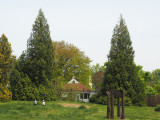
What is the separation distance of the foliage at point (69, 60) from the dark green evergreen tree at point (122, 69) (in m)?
21.5

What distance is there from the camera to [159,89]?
4153cm

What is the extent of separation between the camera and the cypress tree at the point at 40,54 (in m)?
35.0

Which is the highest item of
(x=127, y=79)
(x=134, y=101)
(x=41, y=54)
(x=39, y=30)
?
(x=39, y=30)

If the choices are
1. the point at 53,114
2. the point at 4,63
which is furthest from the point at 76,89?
the point at 53,114

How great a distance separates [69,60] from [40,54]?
77.4 feet

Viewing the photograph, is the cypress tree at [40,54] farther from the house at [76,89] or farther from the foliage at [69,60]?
the foliage at [69,60]

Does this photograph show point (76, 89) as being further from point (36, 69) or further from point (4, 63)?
point (4, 63)

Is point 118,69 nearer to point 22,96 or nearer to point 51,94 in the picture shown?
point 51,94

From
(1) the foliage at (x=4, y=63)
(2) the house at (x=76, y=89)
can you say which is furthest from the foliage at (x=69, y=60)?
(1) the foliage at (x=4, y=63)

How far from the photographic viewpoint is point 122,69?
3559 cm

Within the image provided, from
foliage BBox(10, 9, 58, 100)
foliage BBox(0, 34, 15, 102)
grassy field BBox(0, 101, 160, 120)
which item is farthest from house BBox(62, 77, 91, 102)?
grassy field BBox(0, 101, 160, 120)

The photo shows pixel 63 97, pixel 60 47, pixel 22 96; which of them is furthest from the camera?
pixel 60 47

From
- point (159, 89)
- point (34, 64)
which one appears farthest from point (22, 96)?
point (159, 89)

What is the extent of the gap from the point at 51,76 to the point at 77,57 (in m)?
22.8
